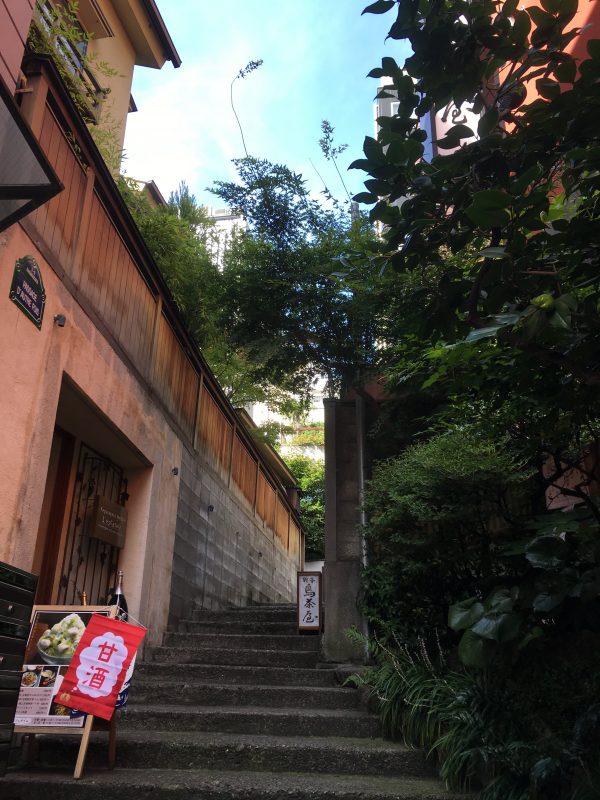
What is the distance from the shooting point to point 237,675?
538 centimetres

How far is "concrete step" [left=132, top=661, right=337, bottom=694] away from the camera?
17.6 feet

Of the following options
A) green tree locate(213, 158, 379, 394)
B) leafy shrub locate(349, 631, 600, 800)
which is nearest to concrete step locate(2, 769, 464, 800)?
leafy shrub locate(349, 631, 600, 800)

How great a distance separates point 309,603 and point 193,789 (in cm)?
342

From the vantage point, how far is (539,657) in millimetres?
3764

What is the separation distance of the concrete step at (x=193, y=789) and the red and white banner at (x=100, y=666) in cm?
35

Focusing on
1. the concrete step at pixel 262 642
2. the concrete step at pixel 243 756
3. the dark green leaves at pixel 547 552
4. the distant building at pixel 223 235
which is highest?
the distant building at pixel 223 235

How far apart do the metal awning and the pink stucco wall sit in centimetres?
104

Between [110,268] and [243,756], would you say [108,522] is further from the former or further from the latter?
[243,756]

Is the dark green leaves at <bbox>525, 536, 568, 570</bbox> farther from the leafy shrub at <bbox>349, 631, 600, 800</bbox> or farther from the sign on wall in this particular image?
the sign on wall

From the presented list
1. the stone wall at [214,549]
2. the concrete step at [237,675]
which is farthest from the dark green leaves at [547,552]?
the stone wall at [214,549]

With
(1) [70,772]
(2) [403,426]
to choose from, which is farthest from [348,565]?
(1) [70,772]

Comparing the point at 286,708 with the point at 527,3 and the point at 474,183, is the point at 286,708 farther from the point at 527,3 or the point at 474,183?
the point at 527,3

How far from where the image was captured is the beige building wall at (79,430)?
3.83 m

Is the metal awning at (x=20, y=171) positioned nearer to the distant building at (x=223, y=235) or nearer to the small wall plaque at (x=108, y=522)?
the small wall plaque at (x=108, y=522)
